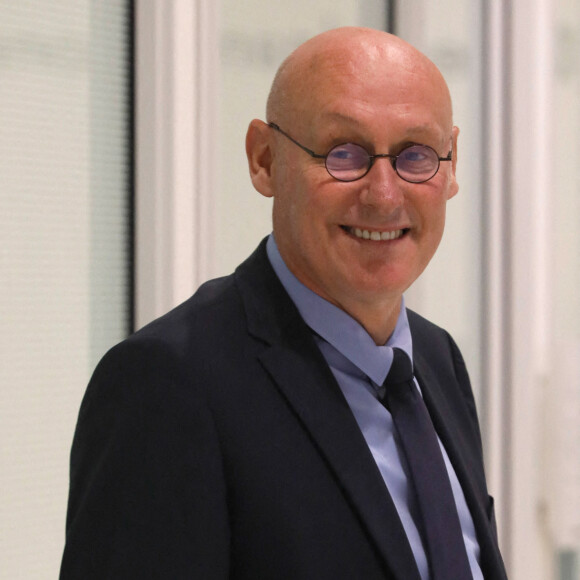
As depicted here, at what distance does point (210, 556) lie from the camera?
99 cm

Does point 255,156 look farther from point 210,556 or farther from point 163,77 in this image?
point 163,77

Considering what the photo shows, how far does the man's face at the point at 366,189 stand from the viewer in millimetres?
1115

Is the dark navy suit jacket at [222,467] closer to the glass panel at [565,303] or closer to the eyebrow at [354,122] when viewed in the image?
the eyebrow at [354,122]

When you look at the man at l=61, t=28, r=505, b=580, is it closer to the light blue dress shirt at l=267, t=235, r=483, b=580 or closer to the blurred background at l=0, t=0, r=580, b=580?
the light blue dress shirt at l=267, t=235, r=483, b=580

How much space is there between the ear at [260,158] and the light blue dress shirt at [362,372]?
5.3 inches

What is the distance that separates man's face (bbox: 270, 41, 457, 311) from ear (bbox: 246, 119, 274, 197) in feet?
0.17

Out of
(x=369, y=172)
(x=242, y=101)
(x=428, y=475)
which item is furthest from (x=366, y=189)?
(x=242, y=101)

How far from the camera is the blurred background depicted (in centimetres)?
182

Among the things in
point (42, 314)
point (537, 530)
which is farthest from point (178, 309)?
point (537, 530)

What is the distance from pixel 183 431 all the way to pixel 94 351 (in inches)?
38.9

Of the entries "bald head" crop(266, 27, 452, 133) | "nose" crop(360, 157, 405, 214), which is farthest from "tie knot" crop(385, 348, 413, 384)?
"bald head" crop(266, 27, 452, 133)

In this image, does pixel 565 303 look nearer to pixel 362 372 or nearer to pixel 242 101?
pixel 242 101

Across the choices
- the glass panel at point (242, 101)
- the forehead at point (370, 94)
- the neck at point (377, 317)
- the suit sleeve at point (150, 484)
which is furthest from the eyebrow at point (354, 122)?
the glass panel at point (242, 101)

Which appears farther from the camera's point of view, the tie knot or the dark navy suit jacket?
the tie knot
